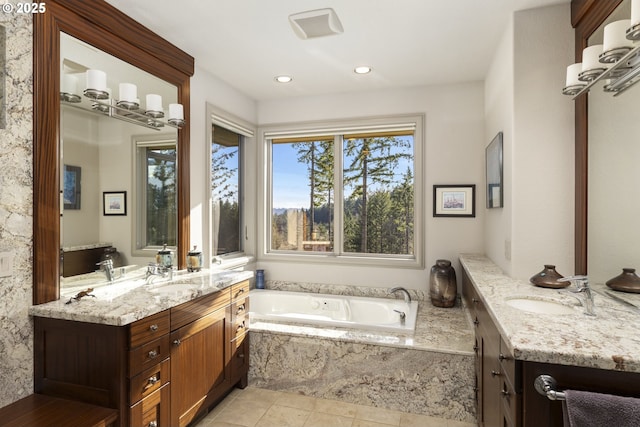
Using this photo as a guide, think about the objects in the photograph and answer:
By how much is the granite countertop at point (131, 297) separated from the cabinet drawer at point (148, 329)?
4cm

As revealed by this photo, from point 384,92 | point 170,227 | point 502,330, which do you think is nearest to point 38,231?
point 170,227

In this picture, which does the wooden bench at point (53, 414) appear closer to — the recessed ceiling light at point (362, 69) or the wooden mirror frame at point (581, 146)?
the wooden mirror frame at point (581, 146)

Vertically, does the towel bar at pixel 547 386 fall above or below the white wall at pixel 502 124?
below

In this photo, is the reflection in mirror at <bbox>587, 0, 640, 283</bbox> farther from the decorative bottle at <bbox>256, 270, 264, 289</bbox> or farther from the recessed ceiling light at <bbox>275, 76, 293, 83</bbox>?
the decorative bottle at <bbox>256, 270, 264, 289</bbox>

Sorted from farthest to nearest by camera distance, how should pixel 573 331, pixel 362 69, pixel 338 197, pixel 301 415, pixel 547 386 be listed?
pixel 338 197 → pixel 362 69 → pixel 301 415 → pixel 573 331 → pixel 547 386

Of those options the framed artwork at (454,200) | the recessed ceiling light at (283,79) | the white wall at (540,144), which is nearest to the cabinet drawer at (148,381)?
the white wall at (540,144)

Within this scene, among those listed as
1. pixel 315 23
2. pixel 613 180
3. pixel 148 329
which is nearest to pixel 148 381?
pixel 148 329

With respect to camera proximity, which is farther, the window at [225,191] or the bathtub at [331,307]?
the window at [225,191]

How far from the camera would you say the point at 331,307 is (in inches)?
143

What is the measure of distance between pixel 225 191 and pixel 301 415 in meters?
2.29

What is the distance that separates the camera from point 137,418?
5.66 feet

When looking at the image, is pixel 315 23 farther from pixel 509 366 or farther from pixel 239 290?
pixel 509 366

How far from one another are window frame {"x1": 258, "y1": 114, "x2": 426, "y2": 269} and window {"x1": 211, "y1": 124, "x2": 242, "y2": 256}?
0.27 metres

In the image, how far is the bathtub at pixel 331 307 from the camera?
332 cm
